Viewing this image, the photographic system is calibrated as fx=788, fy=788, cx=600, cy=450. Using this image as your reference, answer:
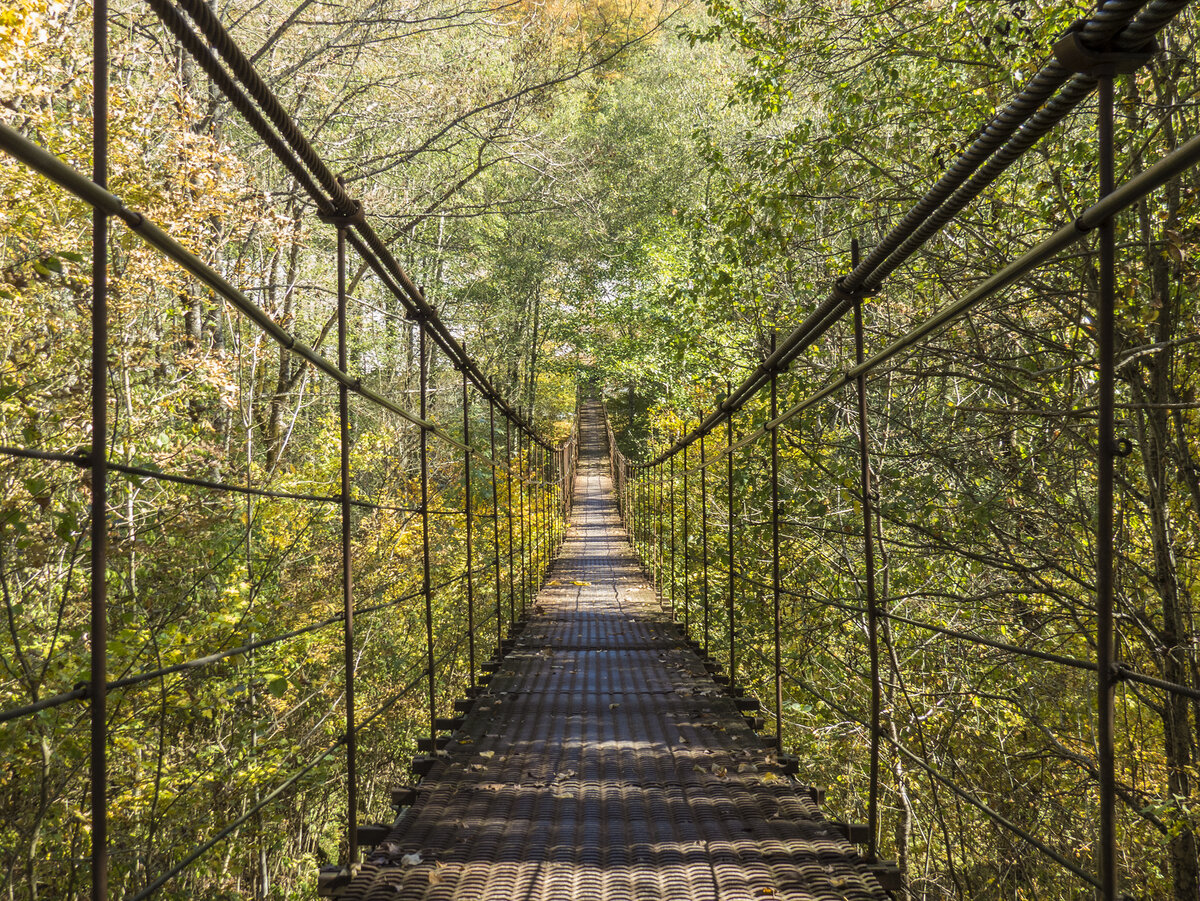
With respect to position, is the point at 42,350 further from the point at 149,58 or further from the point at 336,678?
the point at 336,678

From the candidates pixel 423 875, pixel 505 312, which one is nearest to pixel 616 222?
pixel 505 312

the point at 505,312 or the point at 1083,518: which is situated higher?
the point at 505,312

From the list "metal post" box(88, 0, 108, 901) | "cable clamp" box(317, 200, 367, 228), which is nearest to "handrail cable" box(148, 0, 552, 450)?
"cable clamp" box(317, 200, 367, 228)

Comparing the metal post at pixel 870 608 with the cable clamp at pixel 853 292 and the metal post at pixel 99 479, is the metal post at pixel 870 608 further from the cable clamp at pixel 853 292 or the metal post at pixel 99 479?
the metal post at pixel 99 479

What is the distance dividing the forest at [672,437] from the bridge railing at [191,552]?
47 millimetres

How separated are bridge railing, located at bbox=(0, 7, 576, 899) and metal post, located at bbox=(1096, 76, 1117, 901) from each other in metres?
0.84

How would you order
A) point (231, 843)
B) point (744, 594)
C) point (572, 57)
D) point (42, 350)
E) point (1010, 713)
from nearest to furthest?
1. point (42, 350)
2. point (1010, 713)
3. point (231, 843)
4. point (572, 57)
5. point (744, 594)

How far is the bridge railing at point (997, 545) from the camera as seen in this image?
83 cm

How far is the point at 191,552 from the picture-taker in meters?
5.25

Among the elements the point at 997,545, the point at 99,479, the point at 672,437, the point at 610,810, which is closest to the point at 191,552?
the point at 672,437

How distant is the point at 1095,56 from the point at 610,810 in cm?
158

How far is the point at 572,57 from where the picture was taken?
5621 millimetres

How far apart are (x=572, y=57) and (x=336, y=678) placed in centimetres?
547

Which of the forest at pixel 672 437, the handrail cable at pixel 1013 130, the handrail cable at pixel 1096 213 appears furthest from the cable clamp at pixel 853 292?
the forest at pixel 672 437
